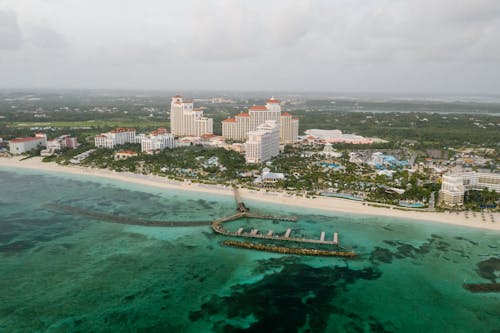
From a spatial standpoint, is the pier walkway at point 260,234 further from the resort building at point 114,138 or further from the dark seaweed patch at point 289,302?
the resort building at point 114,138

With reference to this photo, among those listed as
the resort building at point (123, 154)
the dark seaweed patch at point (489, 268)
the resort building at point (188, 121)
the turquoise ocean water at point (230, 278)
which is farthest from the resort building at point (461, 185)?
the resort building at point (188, 121)

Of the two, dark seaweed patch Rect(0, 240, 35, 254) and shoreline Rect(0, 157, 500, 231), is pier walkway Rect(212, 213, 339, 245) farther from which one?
dark seaweed patch Rect(0, 240, 35, 254)

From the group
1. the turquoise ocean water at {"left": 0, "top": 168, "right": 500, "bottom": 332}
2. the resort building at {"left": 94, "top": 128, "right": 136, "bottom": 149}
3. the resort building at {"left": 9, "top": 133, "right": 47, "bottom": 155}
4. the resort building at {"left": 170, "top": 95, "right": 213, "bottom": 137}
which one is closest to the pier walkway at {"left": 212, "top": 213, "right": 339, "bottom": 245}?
the turquoise ocean water at {"left": 0, "top": 168, "right": 500, "bottom": 332}

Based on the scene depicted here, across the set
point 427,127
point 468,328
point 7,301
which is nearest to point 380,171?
point 468,328

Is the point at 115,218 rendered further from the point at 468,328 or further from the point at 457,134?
the point at 457,134

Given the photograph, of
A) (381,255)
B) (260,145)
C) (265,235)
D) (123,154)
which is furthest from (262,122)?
(381,255)

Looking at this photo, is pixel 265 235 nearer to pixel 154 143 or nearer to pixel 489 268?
pixel 489 268
